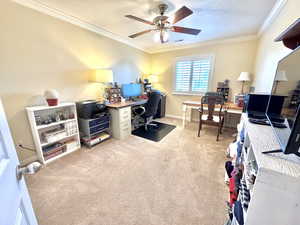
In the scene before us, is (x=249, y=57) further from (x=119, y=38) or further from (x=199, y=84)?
(x=119, y=38)

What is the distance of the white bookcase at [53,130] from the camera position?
195cm

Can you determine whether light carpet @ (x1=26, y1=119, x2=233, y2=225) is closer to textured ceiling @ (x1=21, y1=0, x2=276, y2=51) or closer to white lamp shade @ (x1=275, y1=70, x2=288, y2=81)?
white lamp shade @ (x1=275, y1=70, x2=288, y2=81)

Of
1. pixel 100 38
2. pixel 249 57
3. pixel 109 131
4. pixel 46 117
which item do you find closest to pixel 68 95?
pixel 46 117

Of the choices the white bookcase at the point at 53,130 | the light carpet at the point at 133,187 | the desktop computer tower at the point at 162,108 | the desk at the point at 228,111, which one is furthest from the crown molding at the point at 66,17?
the desk at the point at 228,111

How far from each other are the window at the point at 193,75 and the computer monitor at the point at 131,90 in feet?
4.29

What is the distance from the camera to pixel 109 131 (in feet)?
9.84

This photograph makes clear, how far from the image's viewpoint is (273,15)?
6.61ft

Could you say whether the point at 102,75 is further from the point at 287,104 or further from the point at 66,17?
the point at 287,104

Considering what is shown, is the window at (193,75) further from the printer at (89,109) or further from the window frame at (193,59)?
the printer at (89,109)

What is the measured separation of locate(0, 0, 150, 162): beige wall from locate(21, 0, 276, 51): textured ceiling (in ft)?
1.07

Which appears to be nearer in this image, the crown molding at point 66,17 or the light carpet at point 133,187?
the light carpet at point 133,187

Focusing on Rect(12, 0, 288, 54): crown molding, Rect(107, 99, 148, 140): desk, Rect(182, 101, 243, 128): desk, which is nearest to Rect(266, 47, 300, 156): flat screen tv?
Rect(12, 0, 288, 54): crown molding

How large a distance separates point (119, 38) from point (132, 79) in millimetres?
1178

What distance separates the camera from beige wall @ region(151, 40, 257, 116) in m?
3.21
